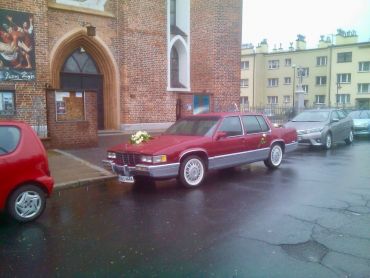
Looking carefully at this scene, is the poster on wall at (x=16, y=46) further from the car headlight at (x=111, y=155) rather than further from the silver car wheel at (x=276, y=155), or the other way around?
the silver car wheel at (x=276, y=155)

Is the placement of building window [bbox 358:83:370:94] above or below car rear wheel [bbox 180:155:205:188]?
above

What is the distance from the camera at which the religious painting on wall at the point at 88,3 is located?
15758 mm

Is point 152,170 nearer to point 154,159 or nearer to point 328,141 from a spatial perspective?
point 154,159

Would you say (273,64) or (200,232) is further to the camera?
(273,64)

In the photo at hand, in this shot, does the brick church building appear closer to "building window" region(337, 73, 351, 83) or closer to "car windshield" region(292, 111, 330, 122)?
"car windshield" region(292, 111, 330, 122)

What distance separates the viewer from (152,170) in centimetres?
751

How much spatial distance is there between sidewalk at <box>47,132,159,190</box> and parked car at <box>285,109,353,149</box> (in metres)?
7.39

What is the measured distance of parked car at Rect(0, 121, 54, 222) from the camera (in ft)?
18.4

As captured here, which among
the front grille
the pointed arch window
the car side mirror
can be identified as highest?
the pointed arch window

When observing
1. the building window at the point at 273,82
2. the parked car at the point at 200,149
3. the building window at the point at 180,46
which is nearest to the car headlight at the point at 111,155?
the parked car at the point at 200,149

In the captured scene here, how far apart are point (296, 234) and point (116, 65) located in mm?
13777

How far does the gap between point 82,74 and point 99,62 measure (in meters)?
0.96

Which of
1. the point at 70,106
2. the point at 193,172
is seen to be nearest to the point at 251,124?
the point at 193,172

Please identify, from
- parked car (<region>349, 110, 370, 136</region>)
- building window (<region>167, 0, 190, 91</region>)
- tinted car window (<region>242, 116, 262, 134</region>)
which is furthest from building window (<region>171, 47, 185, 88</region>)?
tinted car window (<region>242, 116, 262, 134</region>)
